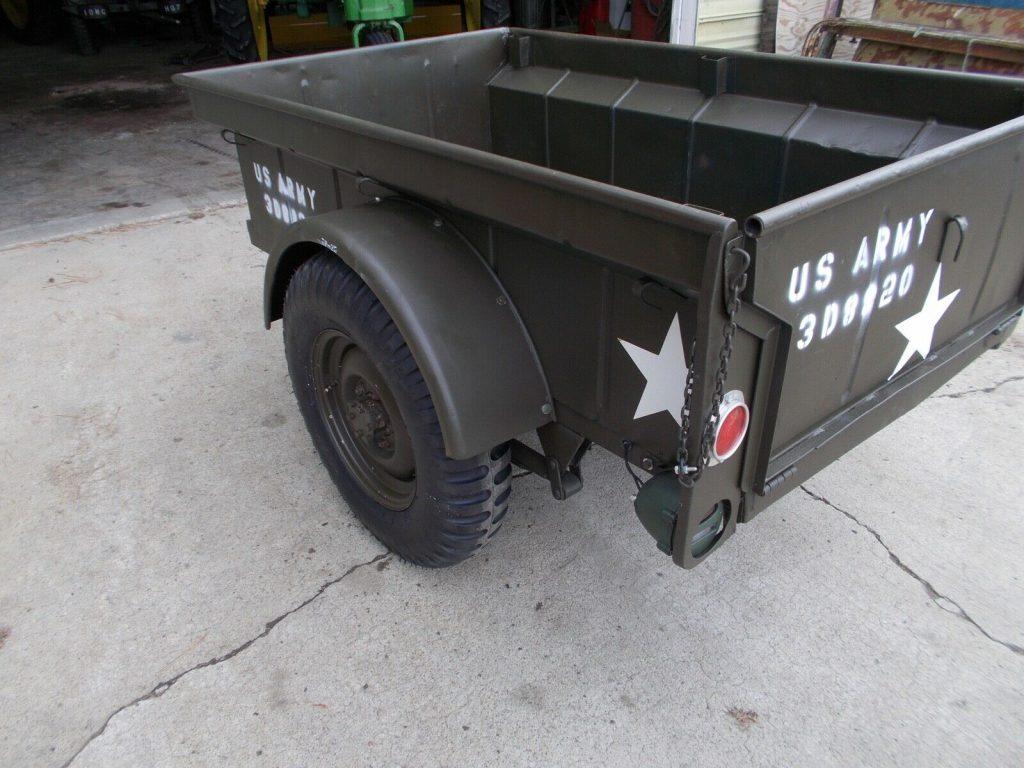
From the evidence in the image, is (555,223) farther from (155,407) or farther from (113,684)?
(155,407)

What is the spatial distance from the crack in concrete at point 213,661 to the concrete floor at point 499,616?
1cm

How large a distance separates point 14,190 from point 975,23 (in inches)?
272

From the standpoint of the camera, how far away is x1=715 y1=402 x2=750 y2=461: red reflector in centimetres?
150

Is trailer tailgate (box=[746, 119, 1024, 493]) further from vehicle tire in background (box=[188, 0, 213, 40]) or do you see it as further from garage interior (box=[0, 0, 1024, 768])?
vehicle tire in background (box=[188, 0, 213, 40])

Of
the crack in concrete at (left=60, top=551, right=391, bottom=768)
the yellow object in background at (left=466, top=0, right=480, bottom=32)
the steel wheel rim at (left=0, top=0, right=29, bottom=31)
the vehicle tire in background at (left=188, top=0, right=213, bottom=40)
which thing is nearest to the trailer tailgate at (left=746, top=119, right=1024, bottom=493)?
the crack in concrete at (left=60, top=551, right=391, bottom=768)

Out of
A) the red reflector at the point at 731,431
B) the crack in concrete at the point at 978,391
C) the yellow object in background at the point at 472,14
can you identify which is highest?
the yellow object in background at the point at 472,14

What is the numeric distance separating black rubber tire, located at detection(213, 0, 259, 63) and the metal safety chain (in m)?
7.94

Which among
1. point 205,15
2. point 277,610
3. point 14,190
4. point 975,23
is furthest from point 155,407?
point 205,15

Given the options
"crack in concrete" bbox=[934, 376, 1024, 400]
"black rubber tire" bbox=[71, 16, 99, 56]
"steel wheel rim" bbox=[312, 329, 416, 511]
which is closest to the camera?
"steel wheel rim" bbox=[312, 329, 416, 511]

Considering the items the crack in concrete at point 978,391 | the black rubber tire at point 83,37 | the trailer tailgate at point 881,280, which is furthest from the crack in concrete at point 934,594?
the black rubber tire at point 83,37

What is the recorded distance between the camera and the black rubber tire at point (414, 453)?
1.98 m

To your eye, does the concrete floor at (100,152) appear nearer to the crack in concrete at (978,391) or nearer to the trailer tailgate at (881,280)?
the crack in concrete at (978,391)

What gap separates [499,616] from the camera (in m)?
2.27

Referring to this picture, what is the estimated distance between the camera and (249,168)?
2.89 metres
